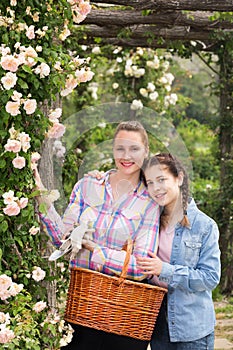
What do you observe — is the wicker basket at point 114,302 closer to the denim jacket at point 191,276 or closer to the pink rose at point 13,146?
the denim jacket at point 191,276

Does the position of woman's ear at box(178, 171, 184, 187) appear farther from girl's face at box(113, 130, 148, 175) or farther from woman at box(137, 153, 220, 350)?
girl's face at box(113, 130, 148, 175)

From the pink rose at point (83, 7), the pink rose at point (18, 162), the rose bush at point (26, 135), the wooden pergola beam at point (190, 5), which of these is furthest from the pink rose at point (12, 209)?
the wooden pergola beam at point (190, 5)

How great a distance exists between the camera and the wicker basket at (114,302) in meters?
2.76

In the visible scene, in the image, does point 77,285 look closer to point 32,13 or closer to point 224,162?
point 32,13

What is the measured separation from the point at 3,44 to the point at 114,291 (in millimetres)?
1010

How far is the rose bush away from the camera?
2.70 metres

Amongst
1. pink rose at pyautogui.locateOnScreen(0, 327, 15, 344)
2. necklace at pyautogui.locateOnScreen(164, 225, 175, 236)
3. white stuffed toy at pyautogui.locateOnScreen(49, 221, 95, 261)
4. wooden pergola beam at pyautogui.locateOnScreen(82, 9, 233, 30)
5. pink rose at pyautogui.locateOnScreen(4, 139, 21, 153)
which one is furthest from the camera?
wooden pergola beam at pyautogui.locateOnScreen(82, 9, 233, 30)

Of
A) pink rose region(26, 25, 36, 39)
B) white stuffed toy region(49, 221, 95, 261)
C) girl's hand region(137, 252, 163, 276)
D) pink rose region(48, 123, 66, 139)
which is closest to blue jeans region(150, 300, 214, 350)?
girl's hand region(137, 252, 163, 276)

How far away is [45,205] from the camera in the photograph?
2.98 meters

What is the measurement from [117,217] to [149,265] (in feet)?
0.74

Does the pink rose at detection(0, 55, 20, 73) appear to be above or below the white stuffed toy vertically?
above

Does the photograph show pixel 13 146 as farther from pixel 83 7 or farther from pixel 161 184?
pixel 83 7

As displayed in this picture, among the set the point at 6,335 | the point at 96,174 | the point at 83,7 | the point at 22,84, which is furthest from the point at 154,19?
the point at 6,335

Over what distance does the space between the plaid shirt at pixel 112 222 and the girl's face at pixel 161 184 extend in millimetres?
34
